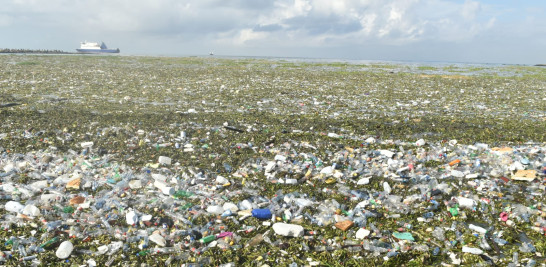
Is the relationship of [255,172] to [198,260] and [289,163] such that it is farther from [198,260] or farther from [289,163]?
[198,260]

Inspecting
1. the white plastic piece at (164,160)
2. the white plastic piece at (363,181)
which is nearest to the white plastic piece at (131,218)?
the white plastic piece at (164,160)

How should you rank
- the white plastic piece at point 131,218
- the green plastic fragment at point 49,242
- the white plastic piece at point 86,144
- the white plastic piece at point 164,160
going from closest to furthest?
the green plastic fragment at point 49,242 < the white plastic piece at point 131,218 < the white plastic piece at point 164,160 < the white plastic piece at point 86,144

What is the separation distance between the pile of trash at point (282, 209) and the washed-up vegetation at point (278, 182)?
0.02 m

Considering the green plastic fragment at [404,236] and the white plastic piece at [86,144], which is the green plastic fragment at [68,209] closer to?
the white plastic piece at [86,144]

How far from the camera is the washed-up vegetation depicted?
4.02 metres

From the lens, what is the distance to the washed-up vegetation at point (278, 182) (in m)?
4.02

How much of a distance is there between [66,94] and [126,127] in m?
8.29

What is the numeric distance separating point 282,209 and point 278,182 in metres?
1.05

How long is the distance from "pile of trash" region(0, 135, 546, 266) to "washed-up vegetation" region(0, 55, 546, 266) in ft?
0.08

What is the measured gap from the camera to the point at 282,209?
196 inches

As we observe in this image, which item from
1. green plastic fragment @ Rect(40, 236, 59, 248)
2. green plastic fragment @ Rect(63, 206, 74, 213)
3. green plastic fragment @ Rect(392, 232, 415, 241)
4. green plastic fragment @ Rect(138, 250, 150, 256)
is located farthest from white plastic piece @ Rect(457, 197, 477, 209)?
green plastic fragment @ Rect(63, 206, 74, 213)

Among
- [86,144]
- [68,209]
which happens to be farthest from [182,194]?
[86,144]

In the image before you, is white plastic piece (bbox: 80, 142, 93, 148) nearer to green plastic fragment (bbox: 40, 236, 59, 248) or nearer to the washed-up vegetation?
the washed-up vegetation

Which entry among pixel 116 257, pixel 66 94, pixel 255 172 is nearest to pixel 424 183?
pixel 255 172
